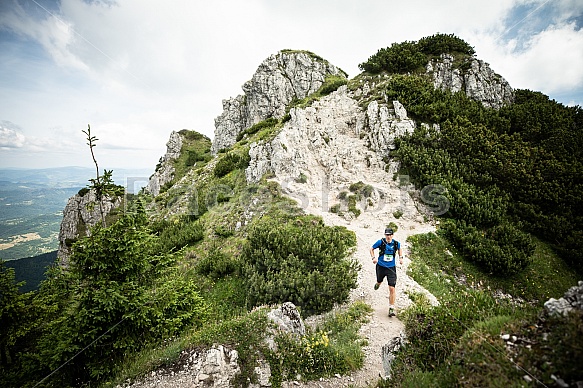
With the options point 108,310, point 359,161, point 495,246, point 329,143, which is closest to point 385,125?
point 359,161

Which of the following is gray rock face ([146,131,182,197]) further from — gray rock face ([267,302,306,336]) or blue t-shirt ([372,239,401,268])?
blue t-shirt ([372,239,401,268])

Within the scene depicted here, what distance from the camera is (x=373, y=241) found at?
15.0m

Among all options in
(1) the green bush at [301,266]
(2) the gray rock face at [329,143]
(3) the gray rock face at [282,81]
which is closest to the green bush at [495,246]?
(1) the green bush at [301,266]

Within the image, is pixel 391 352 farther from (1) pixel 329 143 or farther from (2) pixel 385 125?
(1) pixel 329 143

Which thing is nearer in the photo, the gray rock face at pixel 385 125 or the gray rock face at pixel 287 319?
the gray rock face at pixel 287 319

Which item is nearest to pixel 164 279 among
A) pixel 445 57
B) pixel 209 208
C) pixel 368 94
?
pixel 209 208

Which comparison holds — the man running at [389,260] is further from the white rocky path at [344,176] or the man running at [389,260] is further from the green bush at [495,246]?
the green bush at [495,246]

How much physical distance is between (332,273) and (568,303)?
737 cm

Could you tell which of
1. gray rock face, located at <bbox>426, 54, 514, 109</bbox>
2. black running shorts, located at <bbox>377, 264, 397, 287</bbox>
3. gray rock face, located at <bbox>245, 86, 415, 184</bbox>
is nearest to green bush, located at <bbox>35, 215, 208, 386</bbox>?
black running shorts, located at <bbox>377, 264, 397, 287</bbox>

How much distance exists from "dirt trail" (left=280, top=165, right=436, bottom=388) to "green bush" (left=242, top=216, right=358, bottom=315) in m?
0.79

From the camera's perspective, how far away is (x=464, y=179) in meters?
18.1

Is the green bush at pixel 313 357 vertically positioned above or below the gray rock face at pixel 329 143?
below

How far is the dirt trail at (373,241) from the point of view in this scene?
6.68 metres

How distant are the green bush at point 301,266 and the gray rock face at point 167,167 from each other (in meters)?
35.1
